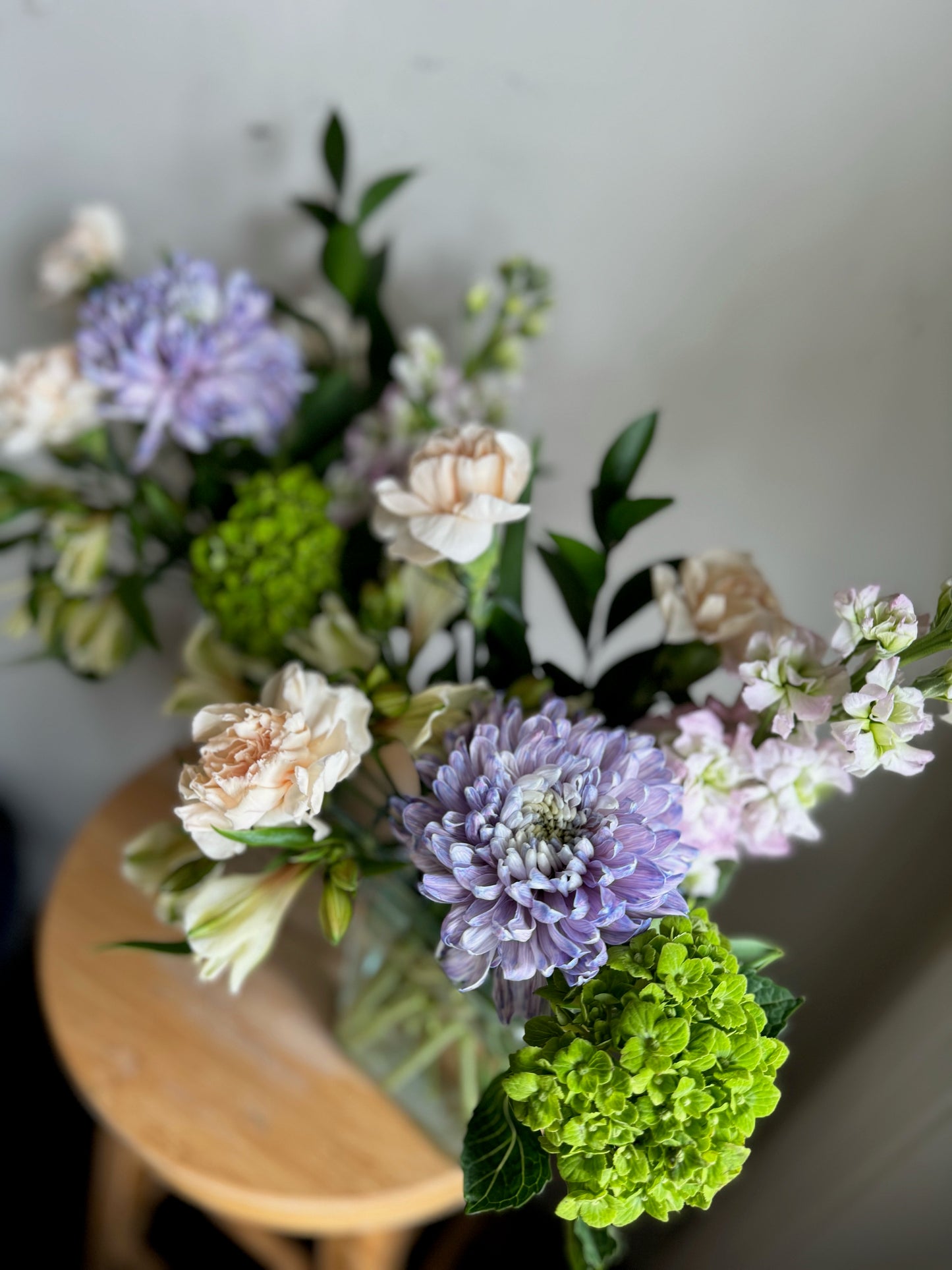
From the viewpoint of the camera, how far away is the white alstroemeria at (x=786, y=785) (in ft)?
1.34

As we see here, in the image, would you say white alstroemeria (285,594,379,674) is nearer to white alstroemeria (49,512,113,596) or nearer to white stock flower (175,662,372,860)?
white stock flower (175,662,372,860)

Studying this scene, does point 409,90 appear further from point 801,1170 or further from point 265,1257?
point 265,1257

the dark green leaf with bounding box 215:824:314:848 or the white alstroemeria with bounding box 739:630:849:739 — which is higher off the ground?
the white alstroemeria with bounding box 739:630:849:739

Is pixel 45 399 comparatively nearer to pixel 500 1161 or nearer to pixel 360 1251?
pixel 500 1161

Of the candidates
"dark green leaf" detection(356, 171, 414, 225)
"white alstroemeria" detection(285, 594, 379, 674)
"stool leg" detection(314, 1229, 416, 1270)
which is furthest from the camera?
"stool leg" detection(314, 1229, 416, 1270)

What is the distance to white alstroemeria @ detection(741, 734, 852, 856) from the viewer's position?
0.41m

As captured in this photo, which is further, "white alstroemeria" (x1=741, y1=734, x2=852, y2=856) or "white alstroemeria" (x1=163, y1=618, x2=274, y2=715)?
"white alstroemeria" (x1=163, y1=618, x2=274, y2=715)

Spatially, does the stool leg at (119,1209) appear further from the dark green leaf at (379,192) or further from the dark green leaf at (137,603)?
the dark green leaf at (379,192)

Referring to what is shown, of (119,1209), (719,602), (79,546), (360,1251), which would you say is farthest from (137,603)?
(119,1209)

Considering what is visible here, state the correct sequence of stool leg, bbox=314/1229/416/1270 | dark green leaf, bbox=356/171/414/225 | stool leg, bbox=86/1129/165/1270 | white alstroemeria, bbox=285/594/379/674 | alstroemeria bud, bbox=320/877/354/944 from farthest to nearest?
stool leg, bbox=86/1129/165/1270 → stool leg, bbox=314/1229/416/1270 → dark green leaf, bbox=356/171/414/225 → white alstroemeria, bbox=285/594/379/674 → alstroemeria bud, bbox=320/877/354/944

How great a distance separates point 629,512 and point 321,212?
14.0 inches

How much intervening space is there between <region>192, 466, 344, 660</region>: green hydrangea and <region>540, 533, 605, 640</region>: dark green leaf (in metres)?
0.14

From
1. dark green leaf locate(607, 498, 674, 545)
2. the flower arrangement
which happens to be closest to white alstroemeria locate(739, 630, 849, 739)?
the flower arrangement

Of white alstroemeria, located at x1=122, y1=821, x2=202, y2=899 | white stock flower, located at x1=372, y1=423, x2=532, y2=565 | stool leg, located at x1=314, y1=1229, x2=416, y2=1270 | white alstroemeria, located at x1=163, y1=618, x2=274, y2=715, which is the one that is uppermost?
white stock flower, located at x1=372, y1=423, x2=532, y2=565
